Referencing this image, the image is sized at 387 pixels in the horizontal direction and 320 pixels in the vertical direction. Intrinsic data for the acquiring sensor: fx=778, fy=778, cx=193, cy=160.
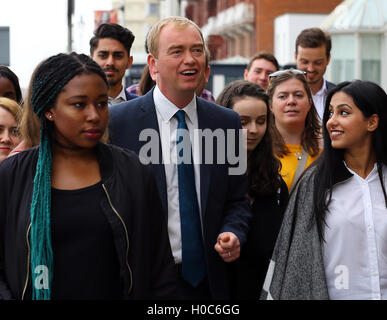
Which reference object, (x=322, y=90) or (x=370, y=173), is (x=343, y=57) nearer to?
(x=322, y=90)

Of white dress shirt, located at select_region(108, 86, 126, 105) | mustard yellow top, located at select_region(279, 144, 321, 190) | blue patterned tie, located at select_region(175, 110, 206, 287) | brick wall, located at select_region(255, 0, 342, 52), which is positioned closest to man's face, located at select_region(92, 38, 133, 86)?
white dress shirt, located at select_region(108, 86, 126, 105)

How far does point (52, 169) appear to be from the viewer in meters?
3.52

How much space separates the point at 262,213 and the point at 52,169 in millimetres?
1890

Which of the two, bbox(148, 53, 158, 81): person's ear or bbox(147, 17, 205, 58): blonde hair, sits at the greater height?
bbox(147, 17, 205, 58): blonde hair

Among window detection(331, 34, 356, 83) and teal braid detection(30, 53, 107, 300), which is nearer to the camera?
teal braid detection(30, 53, 107, 300)

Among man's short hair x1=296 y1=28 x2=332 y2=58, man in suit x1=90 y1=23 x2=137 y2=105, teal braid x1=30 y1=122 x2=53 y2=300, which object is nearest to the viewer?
teal braid x1=30 y1=122 x2=53 y2=300

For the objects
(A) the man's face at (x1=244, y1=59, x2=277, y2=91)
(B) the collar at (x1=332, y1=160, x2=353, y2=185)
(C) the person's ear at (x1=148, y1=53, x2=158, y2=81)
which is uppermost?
(A) the man's face at (x1=244, y1=59, x2=277, y2=91)

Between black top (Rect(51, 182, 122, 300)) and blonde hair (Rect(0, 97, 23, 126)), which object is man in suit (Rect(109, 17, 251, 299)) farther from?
blonde hair (Rect(0, 97, 23, 126))

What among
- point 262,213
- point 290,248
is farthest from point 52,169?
point 262,213

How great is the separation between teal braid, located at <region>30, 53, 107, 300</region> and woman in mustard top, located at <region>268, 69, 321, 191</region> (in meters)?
2.50

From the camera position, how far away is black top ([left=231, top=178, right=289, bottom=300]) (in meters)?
4.87

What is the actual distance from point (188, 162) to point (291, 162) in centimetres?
145

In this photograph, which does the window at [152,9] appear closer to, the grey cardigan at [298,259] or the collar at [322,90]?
the collar at [322,90]
